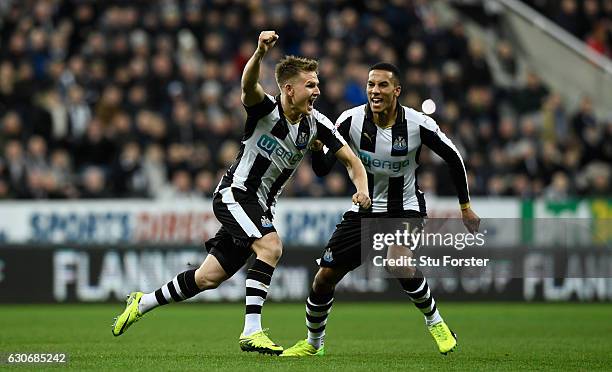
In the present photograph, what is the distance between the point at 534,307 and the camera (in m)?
17.6

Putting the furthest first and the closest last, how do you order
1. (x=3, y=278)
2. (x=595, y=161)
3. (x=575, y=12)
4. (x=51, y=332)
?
(x=575, y=12) < (x=595, y=161) < (x=3, y=278) < (x=51, y=332)

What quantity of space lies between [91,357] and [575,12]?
16279 millimetres

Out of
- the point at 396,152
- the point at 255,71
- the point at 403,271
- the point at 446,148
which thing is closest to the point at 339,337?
the point at 403,271

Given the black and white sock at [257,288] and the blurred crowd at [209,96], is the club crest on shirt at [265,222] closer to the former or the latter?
the black and white sock at [257,288]

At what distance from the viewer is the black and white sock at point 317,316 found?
9.84m

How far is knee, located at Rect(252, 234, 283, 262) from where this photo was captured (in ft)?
30.5

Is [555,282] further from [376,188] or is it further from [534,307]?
[376,188]

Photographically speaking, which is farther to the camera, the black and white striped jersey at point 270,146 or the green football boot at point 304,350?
the green football boot at point 304,350

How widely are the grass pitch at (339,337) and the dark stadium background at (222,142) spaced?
8.5 inches

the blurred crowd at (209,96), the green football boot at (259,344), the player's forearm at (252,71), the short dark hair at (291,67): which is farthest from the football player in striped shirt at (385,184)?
the blurred crowd at (209,96)

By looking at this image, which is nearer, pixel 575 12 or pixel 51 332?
pixel 51 332

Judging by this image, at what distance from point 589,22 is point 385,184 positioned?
1445 cm

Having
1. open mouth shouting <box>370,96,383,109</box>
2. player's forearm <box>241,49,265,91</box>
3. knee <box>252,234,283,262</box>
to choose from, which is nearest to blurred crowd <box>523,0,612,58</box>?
open mouth shouting <box>370,96,383,109</box>

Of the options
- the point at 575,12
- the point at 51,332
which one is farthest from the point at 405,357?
the point at 575,12
